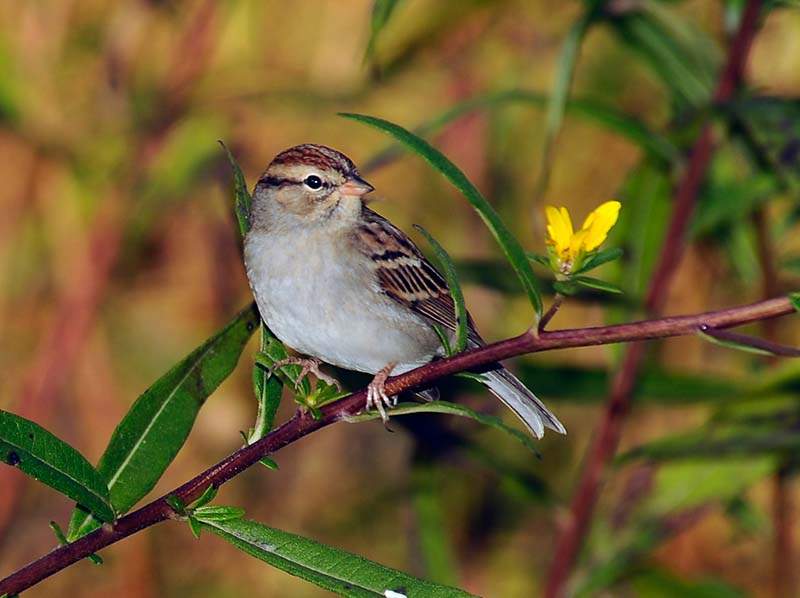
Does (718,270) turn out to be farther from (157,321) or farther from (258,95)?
(157,321)

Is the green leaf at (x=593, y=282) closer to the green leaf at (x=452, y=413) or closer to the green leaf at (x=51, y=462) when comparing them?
the green leaf at (x=452, y=413)

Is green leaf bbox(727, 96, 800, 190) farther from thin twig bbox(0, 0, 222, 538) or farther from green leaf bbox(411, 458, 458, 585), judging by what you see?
thin twig bbox(0, 0, 222, 538)

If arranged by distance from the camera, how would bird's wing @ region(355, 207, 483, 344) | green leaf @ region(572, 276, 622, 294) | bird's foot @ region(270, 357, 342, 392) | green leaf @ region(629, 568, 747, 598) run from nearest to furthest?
green leaf @ region(572, 276, 622, 294) → bird's foot @ region(270, 357, 342, 392) → bird's wing @ region(355, 207, 483, 344) → green leaf @ region(629, 568, 747, 598)

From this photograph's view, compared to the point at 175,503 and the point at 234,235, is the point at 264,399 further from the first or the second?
the point at 234,235

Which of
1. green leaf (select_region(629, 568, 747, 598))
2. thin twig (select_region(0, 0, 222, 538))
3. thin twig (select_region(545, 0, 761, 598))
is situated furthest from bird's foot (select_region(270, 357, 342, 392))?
thin twig (select_region(0, 0, 222, 538))

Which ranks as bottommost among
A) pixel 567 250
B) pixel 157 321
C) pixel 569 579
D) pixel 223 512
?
pixel 223 512

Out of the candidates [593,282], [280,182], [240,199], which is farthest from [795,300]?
[280,182]

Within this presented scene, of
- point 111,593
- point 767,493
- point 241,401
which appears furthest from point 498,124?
point 111,593

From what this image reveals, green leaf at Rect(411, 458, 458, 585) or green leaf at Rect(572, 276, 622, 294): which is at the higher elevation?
green leaf at Rect(411, 458, 458, 585)
